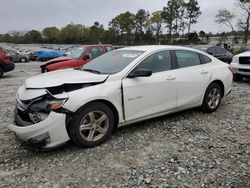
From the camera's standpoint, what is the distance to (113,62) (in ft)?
15.5

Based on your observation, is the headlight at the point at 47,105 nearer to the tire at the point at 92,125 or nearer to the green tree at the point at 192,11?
the tire at the point at 92,125

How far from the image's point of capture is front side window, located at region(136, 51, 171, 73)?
4.57 metres

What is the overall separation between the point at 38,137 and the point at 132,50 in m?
2.38

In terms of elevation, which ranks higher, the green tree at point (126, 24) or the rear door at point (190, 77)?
the green tree at point (126, 24)

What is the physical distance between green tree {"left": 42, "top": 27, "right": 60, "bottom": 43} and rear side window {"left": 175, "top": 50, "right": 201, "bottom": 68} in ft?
323

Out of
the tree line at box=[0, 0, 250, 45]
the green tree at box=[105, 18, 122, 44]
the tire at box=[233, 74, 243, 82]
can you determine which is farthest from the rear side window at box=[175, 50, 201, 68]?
the green tree at box=[105, 18, 122, 44]

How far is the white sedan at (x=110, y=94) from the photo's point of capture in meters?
3.58

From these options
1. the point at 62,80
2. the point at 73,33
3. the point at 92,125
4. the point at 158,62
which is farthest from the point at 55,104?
the point at 73,33

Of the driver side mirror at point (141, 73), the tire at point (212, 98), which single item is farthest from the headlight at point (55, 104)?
the tire at point (212, 98)

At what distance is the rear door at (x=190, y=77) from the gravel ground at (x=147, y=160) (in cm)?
49

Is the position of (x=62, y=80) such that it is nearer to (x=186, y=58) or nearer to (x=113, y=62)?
(x=113, y=62)

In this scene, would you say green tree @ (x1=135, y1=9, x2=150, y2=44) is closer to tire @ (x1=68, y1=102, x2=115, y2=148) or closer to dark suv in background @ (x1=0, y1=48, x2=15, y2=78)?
dark suv in background @ (x1=0, y1=48, x2=15, y2=78)

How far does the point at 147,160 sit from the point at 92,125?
945 mm

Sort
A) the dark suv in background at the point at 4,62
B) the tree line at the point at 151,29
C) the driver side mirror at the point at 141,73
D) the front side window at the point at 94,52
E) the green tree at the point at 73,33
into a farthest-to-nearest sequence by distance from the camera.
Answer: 1. the green tree at the point at 73,33
2. the tree line at the point at 151,29
3. the dark suv in background at the point at 4,62
4. the front side window at the point at 94,52
5. the driver side mirror at the point at 141,73
